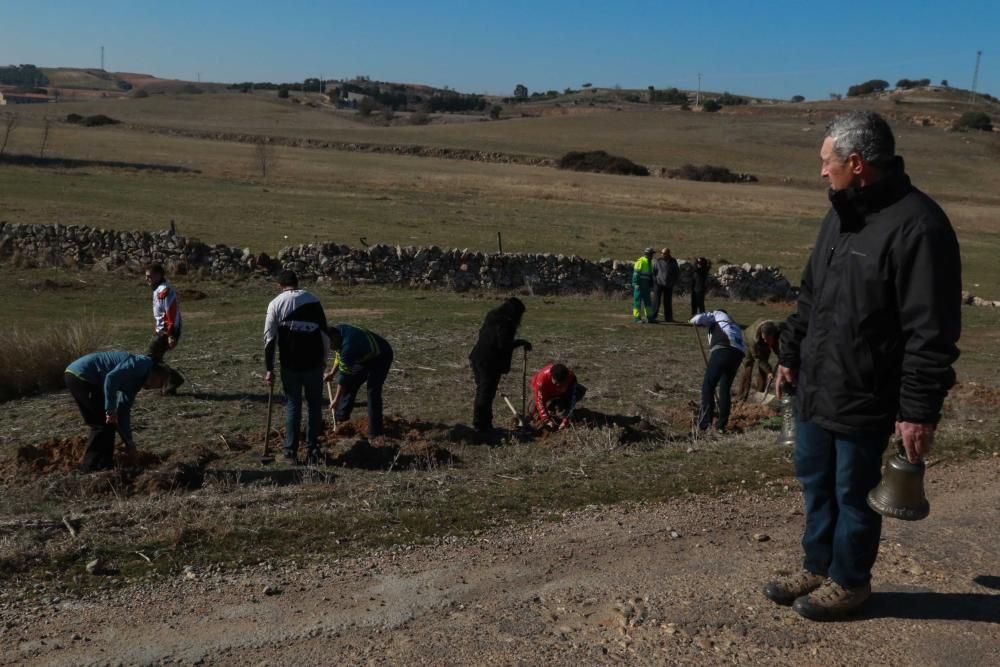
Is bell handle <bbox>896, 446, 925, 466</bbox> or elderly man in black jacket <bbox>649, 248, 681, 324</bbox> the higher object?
→ bell handle <bbox>896, 446, 925, 466</bbox>

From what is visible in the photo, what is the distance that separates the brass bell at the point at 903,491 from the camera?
164 inches

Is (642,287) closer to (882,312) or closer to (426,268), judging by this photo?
(426,268)

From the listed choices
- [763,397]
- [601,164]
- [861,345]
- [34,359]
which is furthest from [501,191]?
[861,345]

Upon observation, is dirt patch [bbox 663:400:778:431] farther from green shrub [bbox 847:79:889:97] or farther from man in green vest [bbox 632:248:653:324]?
green shrub [bbox 847:79:889:97]

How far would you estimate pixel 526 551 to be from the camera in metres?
5.38

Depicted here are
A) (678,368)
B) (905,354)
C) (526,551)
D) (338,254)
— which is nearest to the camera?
(905,354)

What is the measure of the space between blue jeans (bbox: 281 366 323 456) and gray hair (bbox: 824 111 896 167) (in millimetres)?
6343

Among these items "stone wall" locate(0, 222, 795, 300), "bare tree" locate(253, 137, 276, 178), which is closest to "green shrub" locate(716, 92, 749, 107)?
"bare tree" locate(253, 137, 276, 178)

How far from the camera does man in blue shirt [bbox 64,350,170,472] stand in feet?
29.6

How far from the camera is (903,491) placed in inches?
164

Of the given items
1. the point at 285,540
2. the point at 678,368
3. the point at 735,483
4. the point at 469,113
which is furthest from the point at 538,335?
the point at 469,113

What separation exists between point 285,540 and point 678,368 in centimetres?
1122

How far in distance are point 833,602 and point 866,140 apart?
1857 millimetres

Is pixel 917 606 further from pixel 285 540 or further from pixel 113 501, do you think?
pixel 113 501
